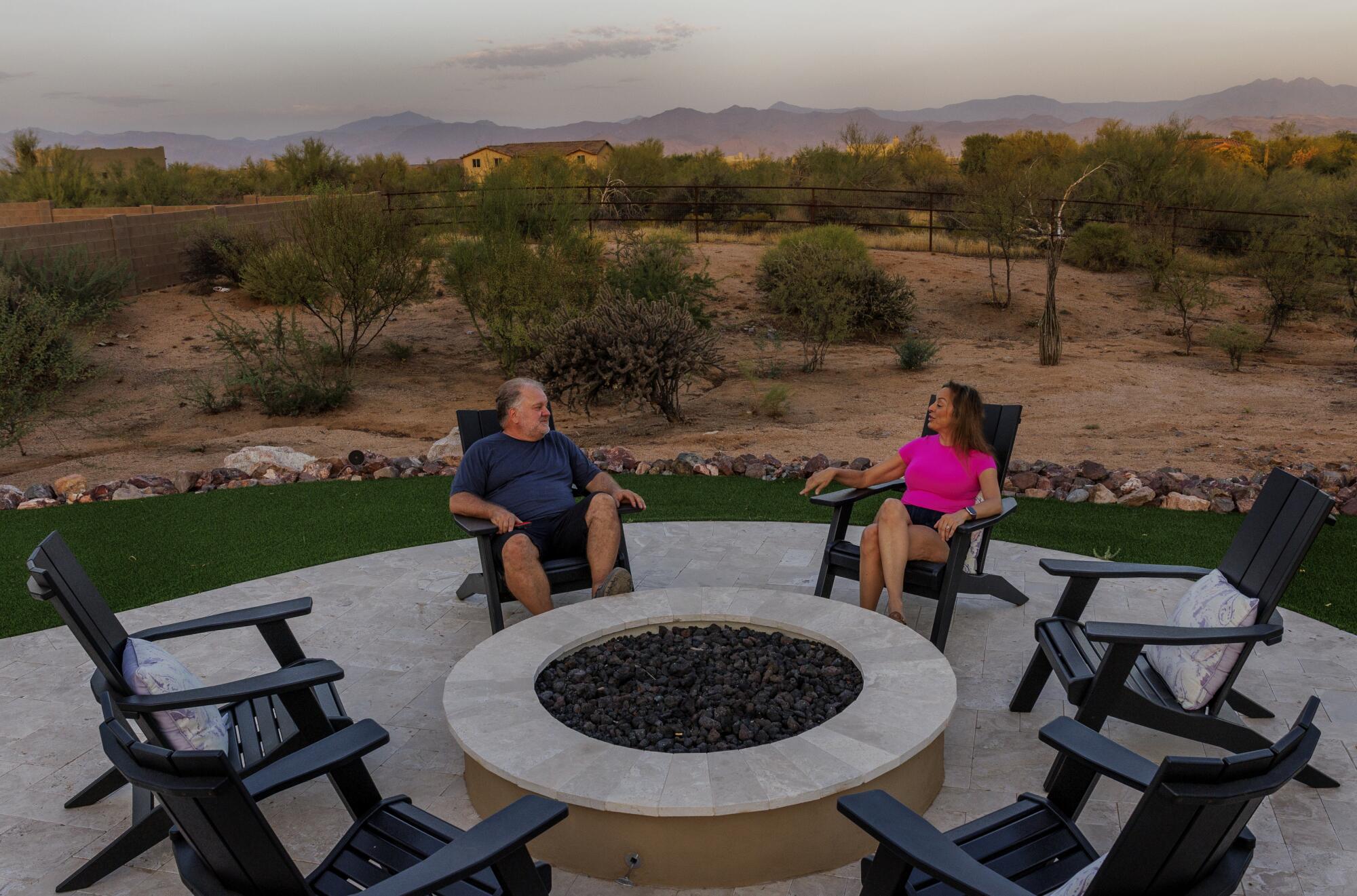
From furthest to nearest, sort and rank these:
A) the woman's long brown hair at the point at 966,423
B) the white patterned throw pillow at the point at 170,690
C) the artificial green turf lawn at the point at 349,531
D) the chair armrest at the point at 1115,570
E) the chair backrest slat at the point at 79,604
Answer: the artificial green turf lawn at the point at 349,531, the woman's long brown hair at the point at 966,423, the chair armrest at the point at 1115,570, the white patterned throw pillow at the point at 170,690, the chair backrest slat at the point at 79,604

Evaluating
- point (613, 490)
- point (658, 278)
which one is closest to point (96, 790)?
point (613, 490)

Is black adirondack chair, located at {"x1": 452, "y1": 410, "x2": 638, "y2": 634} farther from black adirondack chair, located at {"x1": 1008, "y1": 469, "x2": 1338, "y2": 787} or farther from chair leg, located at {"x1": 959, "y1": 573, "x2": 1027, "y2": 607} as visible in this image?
black adirondack chair, located at {"x1": 1008, "y1": 469, "x2": 1338, "y2": 787}

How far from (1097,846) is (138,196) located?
Result: 29174 millimetres

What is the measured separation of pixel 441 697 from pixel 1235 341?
12.3 meters

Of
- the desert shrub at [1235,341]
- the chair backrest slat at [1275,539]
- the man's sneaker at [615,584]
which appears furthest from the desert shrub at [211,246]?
the chair backrest slat at [1275,539]

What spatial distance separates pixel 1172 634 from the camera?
3072mm

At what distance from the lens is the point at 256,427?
1134 cm

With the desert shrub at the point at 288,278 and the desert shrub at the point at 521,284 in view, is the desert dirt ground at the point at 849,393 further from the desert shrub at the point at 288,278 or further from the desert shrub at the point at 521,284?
the desert shrub at the point at 288,278

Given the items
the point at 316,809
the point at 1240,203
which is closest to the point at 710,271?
the point at 1240,203

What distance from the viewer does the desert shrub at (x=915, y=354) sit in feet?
43.1

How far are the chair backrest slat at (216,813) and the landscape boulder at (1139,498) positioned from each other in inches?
226

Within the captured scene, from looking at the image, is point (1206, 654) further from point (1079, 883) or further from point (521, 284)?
point (521, 284)

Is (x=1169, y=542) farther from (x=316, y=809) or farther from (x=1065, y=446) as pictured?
(x=316, y=809)

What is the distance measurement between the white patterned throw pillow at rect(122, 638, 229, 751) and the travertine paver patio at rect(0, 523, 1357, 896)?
43 cm
